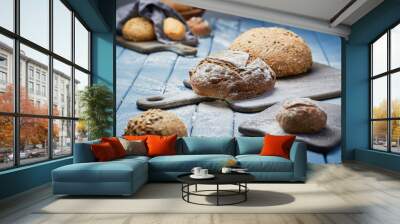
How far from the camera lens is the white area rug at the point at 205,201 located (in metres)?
4.03

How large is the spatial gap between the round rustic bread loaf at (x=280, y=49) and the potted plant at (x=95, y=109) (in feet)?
10.4

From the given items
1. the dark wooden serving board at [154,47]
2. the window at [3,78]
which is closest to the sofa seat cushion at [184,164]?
the window at [3,78]

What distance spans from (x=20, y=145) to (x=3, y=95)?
79 cm

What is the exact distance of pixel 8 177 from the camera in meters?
4.64

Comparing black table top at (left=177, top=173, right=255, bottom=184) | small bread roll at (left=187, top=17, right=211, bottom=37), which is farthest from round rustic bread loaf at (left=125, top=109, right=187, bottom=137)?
black table top at (left=177, top=173, right=255, bottom=184)

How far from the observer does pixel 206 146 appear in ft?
21.8

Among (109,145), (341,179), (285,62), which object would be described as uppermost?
(285,62)

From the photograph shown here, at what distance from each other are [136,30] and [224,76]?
240cm

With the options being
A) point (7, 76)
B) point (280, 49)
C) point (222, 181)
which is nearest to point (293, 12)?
point (280, 49)

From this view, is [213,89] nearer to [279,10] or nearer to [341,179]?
[279,10]

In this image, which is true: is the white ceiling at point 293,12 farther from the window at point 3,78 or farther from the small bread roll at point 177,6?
the window at point 3,78

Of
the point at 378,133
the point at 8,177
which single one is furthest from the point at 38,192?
the point at 378,133

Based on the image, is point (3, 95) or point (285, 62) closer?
point (3, 95)

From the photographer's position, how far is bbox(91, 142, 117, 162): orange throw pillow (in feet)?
17.9
